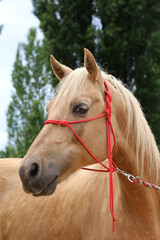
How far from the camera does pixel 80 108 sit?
2.43 m

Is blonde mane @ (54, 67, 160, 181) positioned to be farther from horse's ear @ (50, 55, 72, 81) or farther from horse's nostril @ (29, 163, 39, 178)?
horse's nostril @ (29, 163, 39, 178)

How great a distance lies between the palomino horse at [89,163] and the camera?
7.54 feet

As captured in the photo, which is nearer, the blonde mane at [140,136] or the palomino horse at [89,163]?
the palomino horse at [89,163]

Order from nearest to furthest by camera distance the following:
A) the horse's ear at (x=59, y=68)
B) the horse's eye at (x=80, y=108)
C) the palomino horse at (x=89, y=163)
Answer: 1. the palomino horse at (x=89, y=163)
2. the horse's eye at (x=80, y=108)
3. the horse's ear at (x=59, y=68)

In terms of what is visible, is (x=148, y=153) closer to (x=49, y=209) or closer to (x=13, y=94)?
(x=49, y=209)

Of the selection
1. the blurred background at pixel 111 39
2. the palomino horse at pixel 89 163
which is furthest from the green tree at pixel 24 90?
the palomino horse at pixel 89 163

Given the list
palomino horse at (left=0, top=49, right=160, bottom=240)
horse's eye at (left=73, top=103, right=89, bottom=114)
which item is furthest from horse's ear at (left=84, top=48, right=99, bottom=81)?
horse's eye at (left=73, top=103, right=89, bottom=114)

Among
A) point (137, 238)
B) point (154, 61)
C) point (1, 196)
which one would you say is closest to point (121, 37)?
point (154, 61)

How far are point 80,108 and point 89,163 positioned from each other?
0.45 m

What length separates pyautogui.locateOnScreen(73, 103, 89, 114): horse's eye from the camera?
2429 millimetres

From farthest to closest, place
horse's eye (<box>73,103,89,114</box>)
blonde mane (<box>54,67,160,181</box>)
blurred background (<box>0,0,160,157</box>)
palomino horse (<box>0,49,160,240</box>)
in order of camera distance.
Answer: blurred background (<box>0,0,160,157</box>) < blonde mane (<box>54,67,160,181</box>) < horse's eye (<box>73,103,89,114</box>) < palomino horse (<box>0,49,160,240</box>)

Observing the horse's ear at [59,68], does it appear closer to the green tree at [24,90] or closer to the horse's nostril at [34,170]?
the horse's nostril at [34,170]

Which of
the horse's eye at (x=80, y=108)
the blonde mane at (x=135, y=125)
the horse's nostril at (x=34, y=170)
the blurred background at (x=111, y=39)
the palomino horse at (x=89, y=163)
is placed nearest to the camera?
the horse's nostril at (x=34, y=170)

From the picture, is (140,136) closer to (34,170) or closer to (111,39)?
(34,170)
